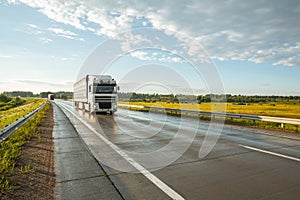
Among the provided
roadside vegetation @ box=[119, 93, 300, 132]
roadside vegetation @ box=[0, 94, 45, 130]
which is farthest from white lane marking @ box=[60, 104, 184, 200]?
roadside vegetation @ box=[119, 93, 300, 132]

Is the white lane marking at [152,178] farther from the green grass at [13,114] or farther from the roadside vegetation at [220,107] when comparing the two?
the roadside vegetation at [220,107]

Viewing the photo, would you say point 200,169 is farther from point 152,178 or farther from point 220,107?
point 220,107

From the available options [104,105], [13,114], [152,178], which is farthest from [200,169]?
[13,114]

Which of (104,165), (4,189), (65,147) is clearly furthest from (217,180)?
(65,147)

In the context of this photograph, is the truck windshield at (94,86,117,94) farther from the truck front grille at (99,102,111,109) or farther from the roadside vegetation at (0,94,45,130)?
the roadside vegetation at (0,94,45,130)

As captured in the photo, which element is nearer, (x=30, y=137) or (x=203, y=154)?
(x=203, y=154)

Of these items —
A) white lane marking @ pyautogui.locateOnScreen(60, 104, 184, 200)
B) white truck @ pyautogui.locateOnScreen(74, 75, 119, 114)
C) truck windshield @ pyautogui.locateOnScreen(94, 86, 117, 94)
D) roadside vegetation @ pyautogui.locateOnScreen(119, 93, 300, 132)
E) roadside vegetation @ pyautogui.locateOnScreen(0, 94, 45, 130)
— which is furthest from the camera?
truck windshield @ pyautogui.locateOnScreen(94, 86, 117, 94)

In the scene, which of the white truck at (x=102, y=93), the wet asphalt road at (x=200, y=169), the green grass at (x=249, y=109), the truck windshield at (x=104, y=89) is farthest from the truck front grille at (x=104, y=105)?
the wet asphalt road at (x=200, y=169)

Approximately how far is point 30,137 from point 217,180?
7974 millimetres

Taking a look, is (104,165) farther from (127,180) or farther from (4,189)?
(4,189)

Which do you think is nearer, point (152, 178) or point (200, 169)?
point (152, 178)

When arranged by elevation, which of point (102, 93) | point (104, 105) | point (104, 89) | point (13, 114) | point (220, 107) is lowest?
point (13, 114)

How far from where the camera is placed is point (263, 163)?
19.2 ft

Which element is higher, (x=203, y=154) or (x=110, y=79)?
(x=110, y=79)
